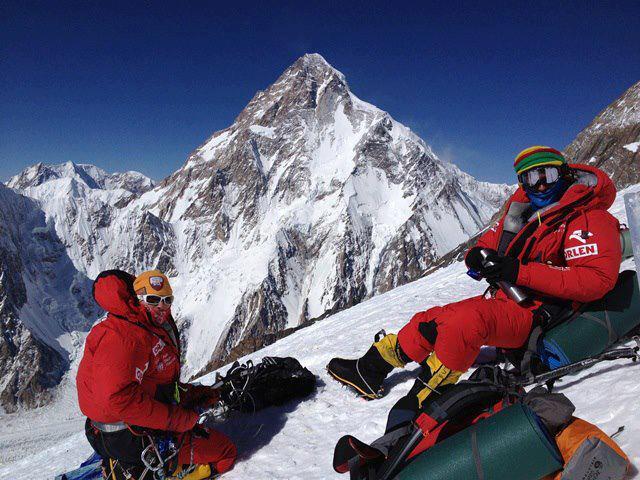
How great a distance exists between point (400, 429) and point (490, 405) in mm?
702

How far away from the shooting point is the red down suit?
3.93 meters

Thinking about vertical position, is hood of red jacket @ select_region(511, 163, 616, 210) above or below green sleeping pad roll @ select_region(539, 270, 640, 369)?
above

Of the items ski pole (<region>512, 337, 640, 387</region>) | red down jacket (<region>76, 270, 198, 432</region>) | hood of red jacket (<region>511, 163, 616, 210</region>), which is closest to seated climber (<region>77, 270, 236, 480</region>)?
red down jacket (<region>76, 270, 198, 432</region>)

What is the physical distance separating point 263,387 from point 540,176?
444 cm

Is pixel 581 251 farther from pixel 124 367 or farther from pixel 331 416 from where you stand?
pixel 124 367

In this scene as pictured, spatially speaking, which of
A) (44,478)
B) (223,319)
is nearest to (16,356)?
(223,319)

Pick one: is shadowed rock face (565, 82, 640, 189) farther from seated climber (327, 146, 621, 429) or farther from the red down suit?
the red down suit

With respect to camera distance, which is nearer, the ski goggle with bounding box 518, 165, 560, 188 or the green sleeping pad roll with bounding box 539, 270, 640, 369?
the green sleeping pad roll with bounding box 539, 270, 640, 369

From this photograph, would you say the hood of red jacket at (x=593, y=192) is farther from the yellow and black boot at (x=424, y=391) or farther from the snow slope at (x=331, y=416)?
the yellow and black boot at (x=424, y=391)

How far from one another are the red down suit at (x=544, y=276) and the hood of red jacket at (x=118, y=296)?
2.90 metres

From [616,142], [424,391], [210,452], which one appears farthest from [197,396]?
[616,142]

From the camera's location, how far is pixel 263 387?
6.07 metres

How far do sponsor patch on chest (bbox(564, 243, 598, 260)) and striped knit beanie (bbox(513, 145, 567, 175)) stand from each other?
1.02m

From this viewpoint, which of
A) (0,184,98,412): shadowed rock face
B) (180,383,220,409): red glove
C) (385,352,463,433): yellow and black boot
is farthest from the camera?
(0,184,98,412): shadowed rock face
